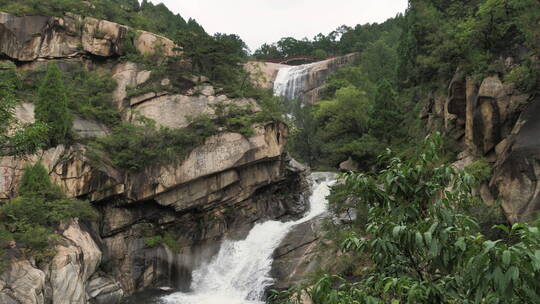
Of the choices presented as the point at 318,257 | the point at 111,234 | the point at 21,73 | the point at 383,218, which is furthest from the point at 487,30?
the point at 21,73

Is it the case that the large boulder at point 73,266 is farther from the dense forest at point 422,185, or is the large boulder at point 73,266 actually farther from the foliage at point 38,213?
the dense forest at point 422,185

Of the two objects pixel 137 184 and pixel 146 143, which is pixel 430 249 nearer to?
pixel 137 184

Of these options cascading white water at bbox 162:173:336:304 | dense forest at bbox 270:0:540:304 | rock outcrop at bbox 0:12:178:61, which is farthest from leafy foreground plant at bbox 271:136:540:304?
rock outcrop at bbox 0:12:178:61

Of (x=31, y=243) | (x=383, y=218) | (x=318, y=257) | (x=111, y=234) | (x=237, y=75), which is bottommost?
(x=318, y=257)

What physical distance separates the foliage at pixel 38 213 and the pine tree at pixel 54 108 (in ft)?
9.09

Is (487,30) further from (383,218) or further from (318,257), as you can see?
(383,218)

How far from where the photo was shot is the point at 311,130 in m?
42.7

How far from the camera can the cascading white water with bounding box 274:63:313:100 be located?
54.2 m

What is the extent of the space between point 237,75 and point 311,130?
552 inches

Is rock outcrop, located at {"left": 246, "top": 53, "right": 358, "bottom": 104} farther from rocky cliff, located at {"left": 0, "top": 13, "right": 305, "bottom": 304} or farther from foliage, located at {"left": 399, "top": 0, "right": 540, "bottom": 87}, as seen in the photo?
foliage, located at {"left": 399, "top": 0, "right": 540, "bottom": 87}

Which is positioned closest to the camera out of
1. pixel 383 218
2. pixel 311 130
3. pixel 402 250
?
pixel 402 250

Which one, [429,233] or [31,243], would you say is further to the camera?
[31,243]

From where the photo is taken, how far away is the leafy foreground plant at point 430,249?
2.69m

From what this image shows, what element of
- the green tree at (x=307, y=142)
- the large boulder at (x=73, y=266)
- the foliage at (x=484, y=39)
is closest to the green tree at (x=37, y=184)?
the large boulder at (x=73, y=266)
